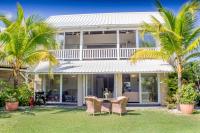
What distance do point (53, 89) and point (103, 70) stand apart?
6849mm

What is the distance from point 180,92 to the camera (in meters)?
19.9

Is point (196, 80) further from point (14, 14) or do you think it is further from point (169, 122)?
point (14, 14)

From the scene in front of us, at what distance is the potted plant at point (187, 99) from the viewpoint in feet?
62.7

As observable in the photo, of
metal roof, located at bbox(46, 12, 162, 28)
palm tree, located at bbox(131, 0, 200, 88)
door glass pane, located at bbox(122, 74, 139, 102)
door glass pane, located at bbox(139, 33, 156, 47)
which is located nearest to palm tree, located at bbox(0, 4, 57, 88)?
metal roof, located at bbox(46, 12, 162, 28)

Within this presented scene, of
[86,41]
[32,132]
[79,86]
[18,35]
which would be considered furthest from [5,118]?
[86,41]

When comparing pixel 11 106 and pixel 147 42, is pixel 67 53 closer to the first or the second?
pixel 11 106

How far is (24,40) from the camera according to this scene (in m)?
21.8

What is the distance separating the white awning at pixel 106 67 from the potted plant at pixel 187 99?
3.57 metres

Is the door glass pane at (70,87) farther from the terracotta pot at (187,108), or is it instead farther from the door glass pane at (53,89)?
the terracotta pot at (187,108)

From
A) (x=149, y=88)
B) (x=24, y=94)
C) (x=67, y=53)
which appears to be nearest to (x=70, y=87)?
(x=67, y=53)

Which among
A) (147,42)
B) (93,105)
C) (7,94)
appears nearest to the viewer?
(93,105)

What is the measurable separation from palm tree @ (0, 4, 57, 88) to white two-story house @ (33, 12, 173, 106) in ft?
8.48

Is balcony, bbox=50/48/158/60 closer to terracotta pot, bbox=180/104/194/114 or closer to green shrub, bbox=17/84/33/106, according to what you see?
green shrub, bbox=17/84/33/106

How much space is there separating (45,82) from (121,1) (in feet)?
38.3
